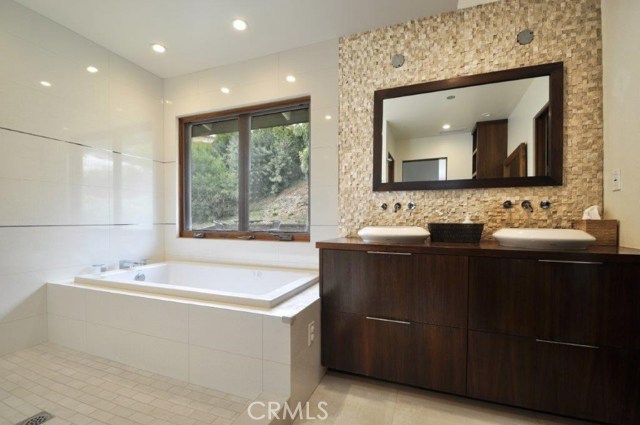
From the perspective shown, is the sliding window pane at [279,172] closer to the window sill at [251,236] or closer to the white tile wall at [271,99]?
the window sill at [251,236]

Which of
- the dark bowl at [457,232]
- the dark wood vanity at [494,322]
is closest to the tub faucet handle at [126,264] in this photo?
the dark wood vanity at [494,322]

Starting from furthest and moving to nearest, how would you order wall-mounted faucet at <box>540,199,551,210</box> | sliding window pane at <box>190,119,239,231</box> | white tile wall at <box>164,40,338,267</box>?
sliding window pane at <box>190,119,239,231</box> → white tile wall at <box>164,40,338,267</box> → wall-mounted faucet at <box>540,199,551,210</box>

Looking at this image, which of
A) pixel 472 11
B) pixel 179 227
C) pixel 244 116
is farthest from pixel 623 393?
pixel 179 227

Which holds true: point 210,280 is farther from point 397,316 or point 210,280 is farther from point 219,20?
point 219,20

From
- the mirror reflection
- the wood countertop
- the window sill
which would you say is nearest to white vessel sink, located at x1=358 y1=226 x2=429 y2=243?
the wood countertop

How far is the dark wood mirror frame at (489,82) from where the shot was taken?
1.64 meters

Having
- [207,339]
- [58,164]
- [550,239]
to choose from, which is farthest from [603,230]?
[58,164]

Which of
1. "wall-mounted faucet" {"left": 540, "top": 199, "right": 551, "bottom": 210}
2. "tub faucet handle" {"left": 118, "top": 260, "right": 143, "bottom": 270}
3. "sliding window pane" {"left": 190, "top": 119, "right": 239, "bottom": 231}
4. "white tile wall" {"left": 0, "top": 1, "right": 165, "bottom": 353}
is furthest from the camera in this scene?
"sliding window pane" {"left": 190, "top": 119, "right": 239, "bottom": 231}

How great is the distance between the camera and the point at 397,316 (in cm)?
149

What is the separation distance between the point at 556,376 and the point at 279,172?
7.51 feet

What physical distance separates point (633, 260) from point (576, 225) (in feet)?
1.68

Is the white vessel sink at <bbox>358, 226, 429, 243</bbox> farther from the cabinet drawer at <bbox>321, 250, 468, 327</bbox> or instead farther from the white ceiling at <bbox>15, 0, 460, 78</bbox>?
the white ceiling at <bbox>15, 0, 460, 78</bbox>

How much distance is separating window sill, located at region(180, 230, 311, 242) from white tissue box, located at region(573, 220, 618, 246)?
1.82 m

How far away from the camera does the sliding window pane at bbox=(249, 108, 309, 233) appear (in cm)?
244
